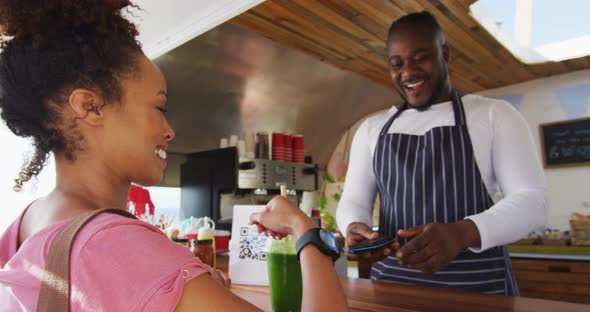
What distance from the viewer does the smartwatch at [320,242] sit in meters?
0.74

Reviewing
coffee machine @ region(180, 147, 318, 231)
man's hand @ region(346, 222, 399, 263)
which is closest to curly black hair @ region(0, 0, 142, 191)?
man's hand @ region(346, 222, 399, 263)

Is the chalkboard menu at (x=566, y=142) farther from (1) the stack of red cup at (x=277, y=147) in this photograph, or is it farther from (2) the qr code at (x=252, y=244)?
(2) the qr code at (x=252, y=244)

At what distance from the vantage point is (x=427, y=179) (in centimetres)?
147

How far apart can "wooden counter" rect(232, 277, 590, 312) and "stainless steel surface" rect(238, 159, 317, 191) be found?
71.5 inches

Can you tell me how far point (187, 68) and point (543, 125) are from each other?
343cm

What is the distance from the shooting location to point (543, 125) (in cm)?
405

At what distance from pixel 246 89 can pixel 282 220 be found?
2.56m

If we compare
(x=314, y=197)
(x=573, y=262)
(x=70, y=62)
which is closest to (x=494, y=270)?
(x=70, y=62)

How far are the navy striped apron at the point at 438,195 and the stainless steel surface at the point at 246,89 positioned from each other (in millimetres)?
1619

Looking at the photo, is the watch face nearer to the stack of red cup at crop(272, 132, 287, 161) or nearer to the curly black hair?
the curly black hair

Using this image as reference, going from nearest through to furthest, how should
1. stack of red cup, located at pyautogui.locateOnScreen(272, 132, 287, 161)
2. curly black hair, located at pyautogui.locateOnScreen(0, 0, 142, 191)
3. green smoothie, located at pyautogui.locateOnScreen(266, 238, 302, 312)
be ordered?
curly black hair, located at pyautogui.locateOnScreen(0, 0, 142, 191), green smoothie, located at pyautogui.locateOnScreen(266, 238, 302, 312), stack of red cup, located at pyautogui.locateOnScreen(272, 132, 287, 161)

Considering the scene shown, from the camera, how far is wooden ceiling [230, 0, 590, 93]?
8.06 feet

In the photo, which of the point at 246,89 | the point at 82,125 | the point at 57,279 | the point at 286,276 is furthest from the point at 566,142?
the point at 57,279

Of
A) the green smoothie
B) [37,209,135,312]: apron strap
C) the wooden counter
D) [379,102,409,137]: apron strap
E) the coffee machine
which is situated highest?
[379,102,409,137]: apron strap
